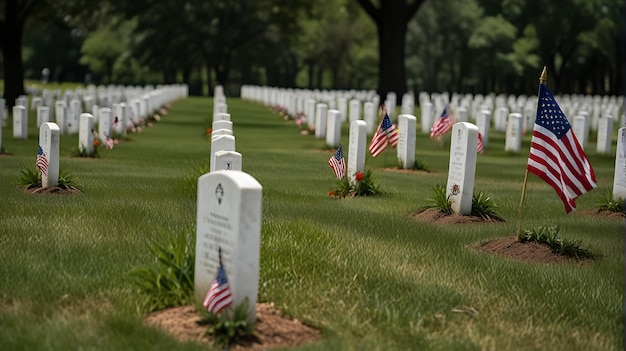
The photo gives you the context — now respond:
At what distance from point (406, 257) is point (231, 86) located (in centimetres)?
10840

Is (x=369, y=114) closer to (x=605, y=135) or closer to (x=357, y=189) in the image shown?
(x=605, y=135)

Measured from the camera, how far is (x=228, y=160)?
9234 mm

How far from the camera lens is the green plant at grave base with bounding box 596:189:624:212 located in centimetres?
1230

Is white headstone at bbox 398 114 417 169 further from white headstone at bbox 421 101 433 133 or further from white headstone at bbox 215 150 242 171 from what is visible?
white headstone at bbox 421 101 433 133

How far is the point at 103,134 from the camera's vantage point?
20.2 metres

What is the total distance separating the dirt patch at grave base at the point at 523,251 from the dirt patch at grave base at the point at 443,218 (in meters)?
1.39

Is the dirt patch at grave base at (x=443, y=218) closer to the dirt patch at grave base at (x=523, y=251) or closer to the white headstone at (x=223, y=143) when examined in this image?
the dirt patch at grave base at (x=523, y=251)

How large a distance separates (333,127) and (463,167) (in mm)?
10374

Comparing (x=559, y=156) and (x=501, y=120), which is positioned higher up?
(x=559, y=156)

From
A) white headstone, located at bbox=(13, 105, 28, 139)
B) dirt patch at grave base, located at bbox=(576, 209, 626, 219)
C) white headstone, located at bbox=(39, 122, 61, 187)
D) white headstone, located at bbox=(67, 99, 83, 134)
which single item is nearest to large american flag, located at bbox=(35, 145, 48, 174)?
white headstone, located at bbox=(39, 122, 61, 187)

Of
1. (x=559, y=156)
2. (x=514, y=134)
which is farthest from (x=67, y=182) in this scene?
(x=514, y=134)

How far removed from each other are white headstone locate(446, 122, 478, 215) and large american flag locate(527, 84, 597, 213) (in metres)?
2.06

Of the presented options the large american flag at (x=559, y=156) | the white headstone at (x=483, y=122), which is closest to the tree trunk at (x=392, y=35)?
the white headstone at (x=483, y=122)

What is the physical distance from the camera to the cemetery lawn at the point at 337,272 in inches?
262
